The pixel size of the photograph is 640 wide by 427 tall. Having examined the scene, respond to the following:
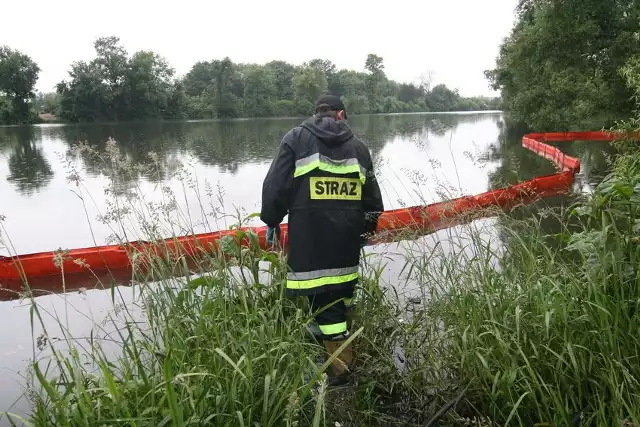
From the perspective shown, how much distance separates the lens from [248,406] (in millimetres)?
1817

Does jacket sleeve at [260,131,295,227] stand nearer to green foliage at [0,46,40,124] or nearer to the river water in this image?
the river water

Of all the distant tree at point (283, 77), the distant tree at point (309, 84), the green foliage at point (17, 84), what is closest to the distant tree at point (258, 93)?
the distant tree at point (283, 77)

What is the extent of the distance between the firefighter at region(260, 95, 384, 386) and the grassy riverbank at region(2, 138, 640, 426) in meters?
0.15

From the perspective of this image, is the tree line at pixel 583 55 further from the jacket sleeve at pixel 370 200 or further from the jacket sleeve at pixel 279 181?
the jacket sleeve at pixel 279 181

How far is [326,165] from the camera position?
261 centimetres

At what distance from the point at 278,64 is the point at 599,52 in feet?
220

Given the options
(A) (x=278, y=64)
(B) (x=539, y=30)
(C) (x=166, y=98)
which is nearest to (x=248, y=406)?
(B) (x=539, y=30)

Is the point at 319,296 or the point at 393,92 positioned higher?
the point at 393,92

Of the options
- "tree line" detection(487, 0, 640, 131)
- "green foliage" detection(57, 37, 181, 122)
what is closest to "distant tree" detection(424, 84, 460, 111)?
"green foliage" detection(57, 37, 181, 122)

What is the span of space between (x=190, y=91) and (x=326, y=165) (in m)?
70.0

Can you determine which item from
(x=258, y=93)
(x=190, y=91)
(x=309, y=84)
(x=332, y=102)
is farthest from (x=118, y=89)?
(x=332, y=102)

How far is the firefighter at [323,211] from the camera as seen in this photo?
8.51ft

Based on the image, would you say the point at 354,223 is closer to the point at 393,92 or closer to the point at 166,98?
the point at 166,98

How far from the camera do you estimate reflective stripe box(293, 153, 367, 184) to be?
8.45 ft
